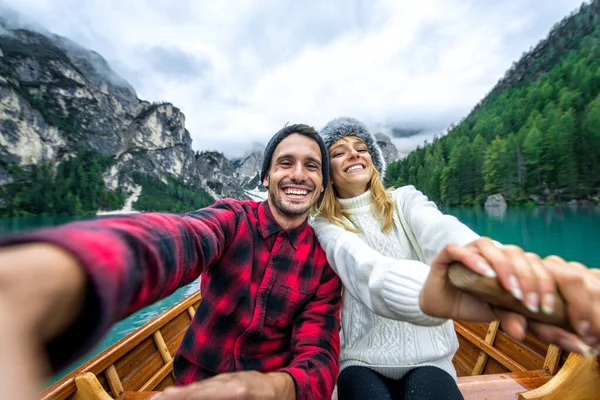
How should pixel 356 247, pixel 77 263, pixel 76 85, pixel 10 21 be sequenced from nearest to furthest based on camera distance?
1. pixel 77 263
2. pixel 356 247
3. pixel 76 85
4. pixel 10 21

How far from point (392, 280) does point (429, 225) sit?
524mm

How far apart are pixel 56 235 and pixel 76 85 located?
119018mm

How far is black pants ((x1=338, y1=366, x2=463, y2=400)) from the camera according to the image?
148 centimetres

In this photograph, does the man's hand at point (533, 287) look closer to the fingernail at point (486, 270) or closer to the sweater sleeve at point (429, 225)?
the fingernail at point (486, 270)

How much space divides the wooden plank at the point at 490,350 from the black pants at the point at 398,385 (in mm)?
1958

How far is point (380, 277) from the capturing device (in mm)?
1326

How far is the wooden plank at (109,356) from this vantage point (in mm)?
1976

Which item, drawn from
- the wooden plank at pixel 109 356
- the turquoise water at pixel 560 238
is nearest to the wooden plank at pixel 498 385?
the wooden plank at pixel 109 356

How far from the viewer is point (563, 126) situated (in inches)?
1706

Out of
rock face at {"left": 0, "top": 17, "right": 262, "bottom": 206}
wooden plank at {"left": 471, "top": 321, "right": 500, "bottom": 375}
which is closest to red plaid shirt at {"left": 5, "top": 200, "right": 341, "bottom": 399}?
wooden plank at {"left": 471, "top": 321, "right": 500, "bottom": 375}

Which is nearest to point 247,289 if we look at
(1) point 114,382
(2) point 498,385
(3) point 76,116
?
(1) point 114,382

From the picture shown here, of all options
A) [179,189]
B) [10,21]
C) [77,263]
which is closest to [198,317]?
[77,263]

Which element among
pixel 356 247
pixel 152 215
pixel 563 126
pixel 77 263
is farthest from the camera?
pixel 563 126

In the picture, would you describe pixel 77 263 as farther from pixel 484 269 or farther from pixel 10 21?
pixel 10 21
